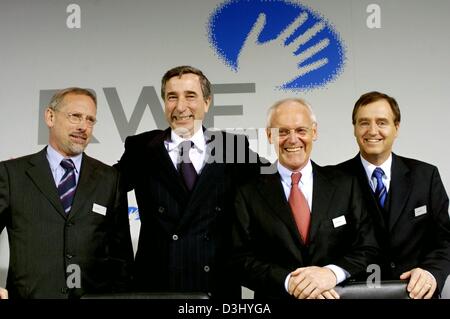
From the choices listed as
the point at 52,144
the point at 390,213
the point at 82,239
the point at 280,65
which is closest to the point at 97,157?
the point at 52,144

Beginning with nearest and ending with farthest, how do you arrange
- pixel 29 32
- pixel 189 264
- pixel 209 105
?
pixel 189 264 → pixel 209 105 → pixel 29 32

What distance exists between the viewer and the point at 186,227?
3.15m

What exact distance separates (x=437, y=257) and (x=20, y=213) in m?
2.31

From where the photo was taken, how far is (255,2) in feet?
11.7

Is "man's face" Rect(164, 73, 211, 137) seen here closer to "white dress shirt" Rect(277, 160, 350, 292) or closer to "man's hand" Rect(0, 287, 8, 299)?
"white dress shirt" Rect(277, 160, 350, 292)

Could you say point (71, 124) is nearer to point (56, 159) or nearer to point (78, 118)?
point (78, 118)

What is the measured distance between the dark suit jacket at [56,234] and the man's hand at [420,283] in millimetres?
1523

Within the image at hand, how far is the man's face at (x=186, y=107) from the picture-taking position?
3.32 m

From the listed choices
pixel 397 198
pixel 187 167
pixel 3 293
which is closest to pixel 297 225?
pixel 397 198

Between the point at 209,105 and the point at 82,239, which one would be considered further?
the point at 209,105

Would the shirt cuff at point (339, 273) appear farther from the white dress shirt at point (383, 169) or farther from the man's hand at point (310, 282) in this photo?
the white dress shirt at point (383, 169)

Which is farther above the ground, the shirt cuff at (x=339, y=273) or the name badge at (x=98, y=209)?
the name badge at (x=98, y=209)

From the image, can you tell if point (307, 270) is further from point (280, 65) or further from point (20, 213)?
point (20, 213)

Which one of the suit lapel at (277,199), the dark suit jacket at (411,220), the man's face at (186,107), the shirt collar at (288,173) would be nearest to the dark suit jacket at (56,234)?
the man's face at (186,107)
